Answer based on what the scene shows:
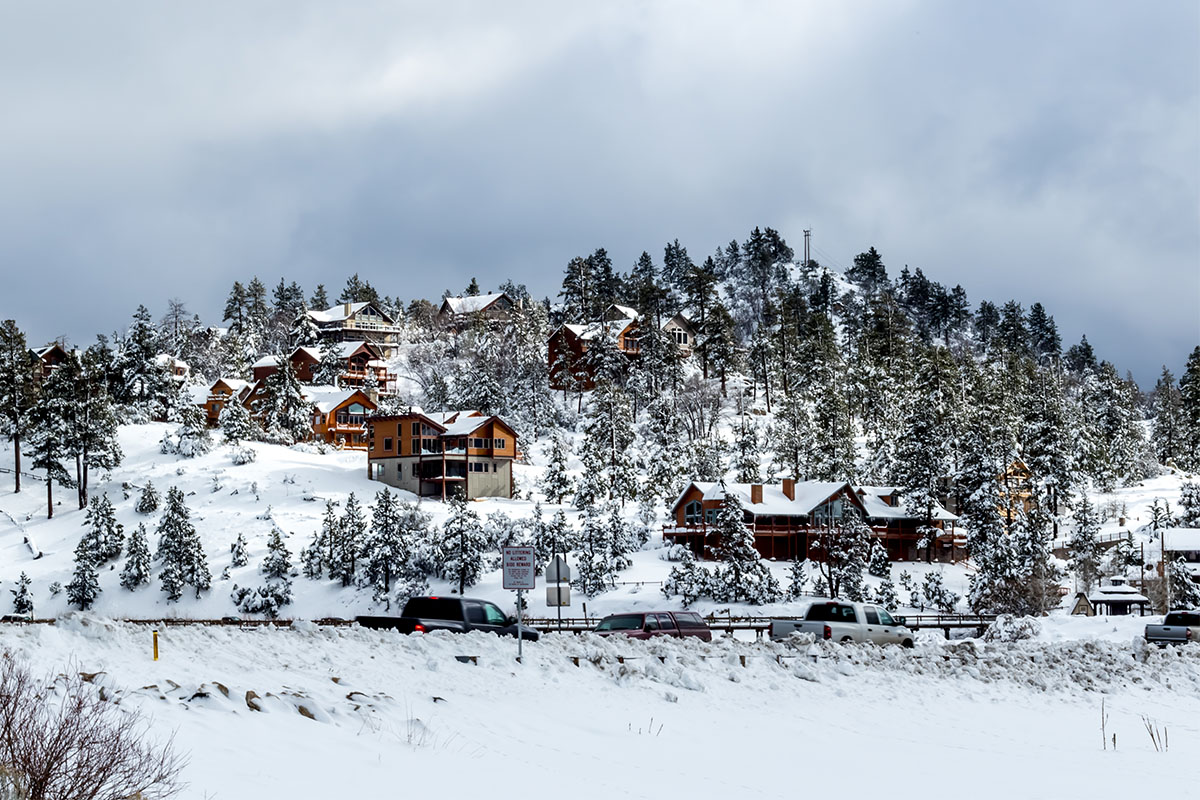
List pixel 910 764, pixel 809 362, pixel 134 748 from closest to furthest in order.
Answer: pixel 134 748 < pixel 910 764 < pixel 809 362

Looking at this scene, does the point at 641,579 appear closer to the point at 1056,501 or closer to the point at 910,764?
the point at 1056,501

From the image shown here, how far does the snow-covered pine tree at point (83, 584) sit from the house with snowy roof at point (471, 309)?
80446 mm

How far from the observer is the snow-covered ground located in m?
13.3

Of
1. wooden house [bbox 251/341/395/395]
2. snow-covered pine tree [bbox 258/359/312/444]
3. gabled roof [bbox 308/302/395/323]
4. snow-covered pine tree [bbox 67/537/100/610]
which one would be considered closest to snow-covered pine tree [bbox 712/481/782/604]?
snow-covered pine tree [bbox 67/537/100/610]

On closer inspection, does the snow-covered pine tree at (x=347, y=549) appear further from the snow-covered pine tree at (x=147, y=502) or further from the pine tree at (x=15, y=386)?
the pine tree at (x=15, y=386)

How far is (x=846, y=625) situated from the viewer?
31.0m

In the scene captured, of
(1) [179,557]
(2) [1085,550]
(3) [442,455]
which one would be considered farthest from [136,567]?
(2) [1085,550]

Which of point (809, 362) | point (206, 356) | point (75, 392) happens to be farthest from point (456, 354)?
point (75, 392)

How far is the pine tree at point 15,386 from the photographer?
81.9 meters

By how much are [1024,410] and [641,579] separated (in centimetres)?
4754

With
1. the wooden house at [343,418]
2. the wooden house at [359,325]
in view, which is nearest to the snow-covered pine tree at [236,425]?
the wooden house at [343,418]

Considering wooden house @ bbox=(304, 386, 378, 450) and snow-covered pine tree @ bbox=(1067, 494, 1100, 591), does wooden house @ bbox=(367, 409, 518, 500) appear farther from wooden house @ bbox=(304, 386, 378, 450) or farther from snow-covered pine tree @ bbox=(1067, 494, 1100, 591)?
snow-covered pine tree @ bbox=(1067, 494, 1100, 591)

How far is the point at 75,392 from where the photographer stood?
83250 millimetres

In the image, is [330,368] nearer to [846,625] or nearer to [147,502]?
[147,502]
